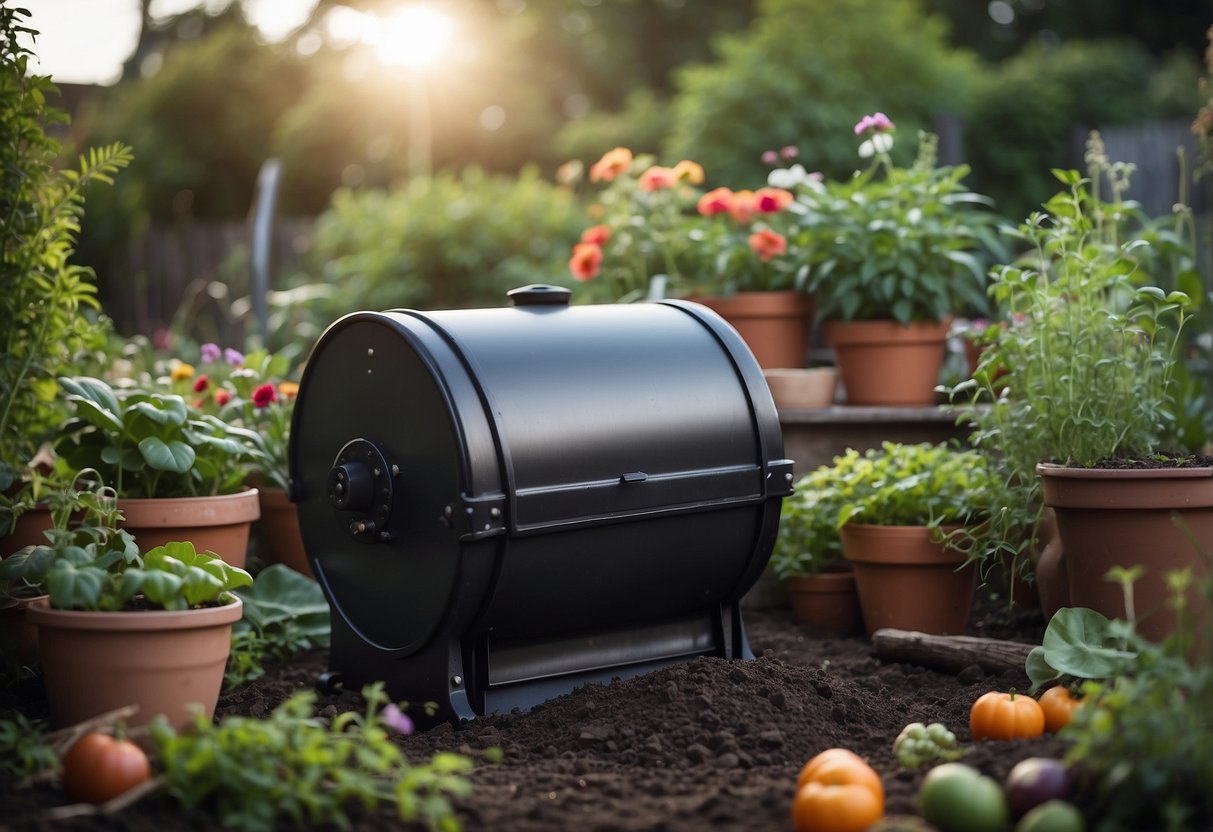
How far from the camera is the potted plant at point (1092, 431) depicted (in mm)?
3115

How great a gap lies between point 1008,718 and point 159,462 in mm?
2213

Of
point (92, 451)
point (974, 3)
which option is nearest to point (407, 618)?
point (92, 451)

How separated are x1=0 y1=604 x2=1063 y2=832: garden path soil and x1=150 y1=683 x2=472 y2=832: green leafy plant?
0.18 feet

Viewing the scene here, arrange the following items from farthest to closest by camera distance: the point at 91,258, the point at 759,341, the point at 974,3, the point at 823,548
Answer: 1. the point at 974,3
2. the point at 91,258
3. the point at 759,341
4. the point at 823,548

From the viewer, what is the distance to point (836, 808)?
2.16 m

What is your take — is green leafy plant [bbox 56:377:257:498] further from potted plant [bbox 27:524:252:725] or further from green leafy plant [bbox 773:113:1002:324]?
green leafy plant [bbox 773:113:1002:324]

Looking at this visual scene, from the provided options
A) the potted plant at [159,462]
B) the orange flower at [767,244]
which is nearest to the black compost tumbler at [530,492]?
the potted plant at [159,462]

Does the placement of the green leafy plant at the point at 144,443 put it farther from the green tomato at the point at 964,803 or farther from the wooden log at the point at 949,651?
the green tomato at the point at 964,803

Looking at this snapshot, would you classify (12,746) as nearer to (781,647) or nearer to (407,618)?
(407,618)

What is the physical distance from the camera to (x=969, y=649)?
11.7 feet

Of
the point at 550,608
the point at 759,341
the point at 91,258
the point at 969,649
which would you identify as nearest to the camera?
the point at 550,608

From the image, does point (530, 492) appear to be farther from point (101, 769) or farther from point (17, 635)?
point (17, 635)

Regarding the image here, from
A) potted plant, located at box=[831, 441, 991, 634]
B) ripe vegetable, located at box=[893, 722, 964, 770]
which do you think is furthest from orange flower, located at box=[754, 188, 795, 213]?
ripe vegetable, located at box=[893, 722, 964, 770]

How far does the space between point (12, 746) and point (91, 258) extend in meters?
12.9
